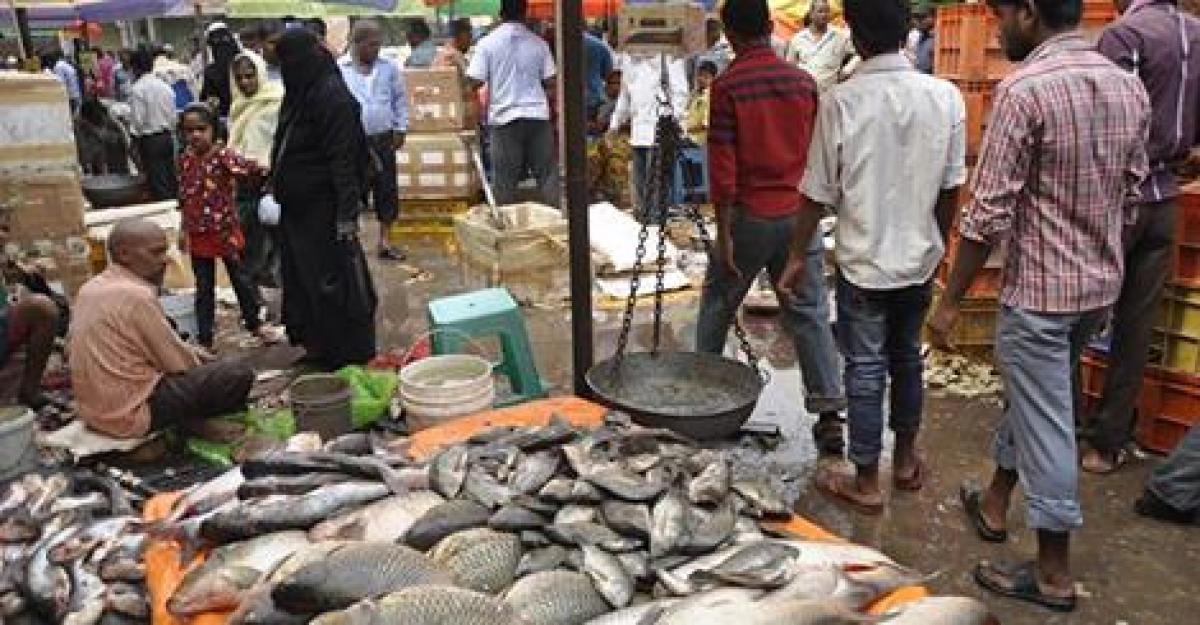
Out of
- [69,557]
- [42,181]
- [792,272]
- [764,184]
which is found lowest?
[69,557]

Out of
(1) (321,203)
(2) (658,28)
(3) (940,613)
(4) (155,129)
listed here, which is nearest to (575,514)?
(3) (940,613)

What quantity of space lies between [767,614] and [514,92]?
6944mm

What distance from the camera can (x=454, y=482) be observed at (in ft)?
10.9

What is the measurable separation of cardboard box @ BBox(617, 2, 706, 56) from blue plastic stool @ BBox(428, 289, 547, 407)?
1550 millimetres

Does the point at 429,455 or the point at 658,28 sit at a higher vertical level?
the point at 658,28

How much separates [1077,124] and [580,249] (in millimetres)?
2150

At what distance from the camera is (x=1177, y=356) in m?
4.82

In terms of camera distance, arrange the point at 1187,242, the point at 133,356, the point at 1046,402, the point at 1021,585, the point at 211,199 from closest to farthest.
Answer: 1. the point at 1046,402
2. the point at 1021,585
3. the point at 1187,242
4. the point at 133,356
5. the point at 211,199

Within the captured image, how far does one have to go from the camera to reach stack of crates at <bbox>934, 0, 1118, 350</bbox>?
5.80m

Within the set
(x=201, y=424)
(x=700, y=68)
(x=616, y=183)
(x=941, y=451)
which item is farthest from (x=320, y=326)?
(x=700, y=68)

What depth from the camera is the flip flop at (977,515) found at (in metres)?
4.16

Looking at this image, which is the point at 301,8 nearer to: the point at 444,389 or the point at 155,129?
the point at 155,129

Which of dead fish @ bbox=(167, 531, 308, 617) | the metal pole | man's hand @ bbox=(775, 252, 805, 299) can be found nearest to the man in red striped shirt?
man's hand @ bbox=(775, 252, 805, 299)

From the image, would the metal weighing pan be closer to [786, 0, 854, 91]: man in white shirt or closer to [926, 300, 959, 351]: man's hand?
[926, 300, 959, 351]: man's hand
